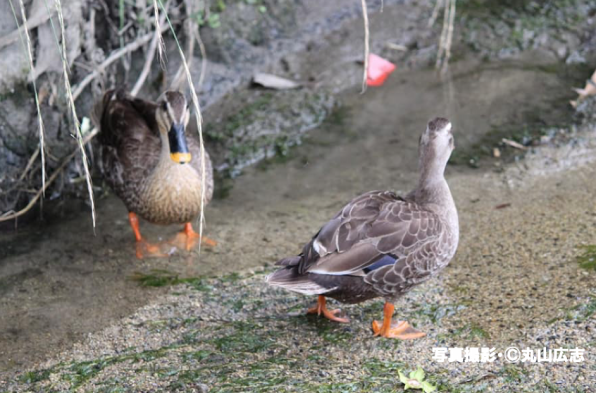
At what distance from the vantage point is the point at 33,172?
19.0 feet

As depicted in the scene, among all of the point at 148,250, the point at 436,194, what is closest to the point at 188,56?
the point at 148,250

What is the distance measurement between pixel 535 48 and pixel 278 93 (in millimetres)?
2608

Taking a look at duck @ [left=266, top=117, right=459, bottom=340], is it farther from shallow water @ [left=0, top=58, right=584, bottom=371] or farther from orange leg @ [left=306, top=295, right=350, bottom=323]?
shallow water @ [left=0, top=58, right=584, bottom=371]

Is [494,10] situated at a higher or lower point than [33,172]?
higher

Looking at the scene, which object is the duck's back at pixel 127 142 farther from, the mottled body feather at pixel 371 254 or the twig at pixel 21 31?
the mottled body feather at pixel 371 254

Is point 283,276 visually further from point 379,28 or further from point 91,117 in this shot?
point 379,28

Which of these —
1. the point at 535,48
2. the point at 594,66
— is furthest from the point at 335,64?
the point at 594,66

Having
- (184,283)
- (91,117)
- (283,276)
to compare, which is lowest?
(184,283)

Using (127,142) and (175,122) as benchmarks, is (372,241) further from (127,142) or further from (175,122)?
(127,142)

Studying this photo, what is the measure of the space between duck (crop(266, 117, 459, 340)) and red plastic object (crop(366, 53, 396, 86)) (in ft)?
11.0

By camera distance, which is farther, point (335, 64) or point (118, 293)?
point (335, 64)

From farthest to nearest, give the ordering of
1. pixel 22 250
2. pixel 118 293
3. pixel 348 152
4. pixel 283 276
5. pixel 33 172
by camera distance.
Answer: pixel 348 152, pixel 33 172, pixel 22 250, pixel 118 293, pixel 283 276

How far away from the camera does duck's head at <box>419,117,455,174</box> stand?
4164mm

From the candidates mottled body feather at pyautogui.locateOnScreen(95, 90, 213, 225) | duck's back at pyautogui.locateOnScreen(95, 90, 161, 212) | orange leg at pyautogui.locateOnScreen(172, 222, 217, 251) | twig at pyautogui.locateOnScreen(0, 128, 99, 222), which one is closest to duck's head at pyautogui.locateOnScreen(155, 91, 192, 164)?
mottled body feather at pyautogui.locateOnScreen(95, 90, 213, 225)
